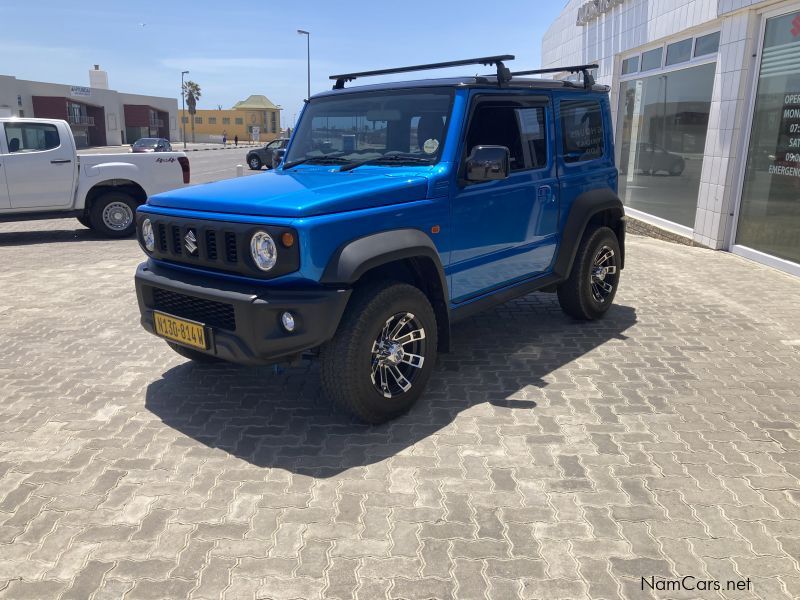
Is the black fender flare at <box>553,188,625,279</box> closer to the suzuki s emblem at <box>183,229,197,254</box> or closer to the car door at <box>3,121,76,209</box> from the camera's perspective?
the suzuki s emblem at <box>183,229,197,254</box>

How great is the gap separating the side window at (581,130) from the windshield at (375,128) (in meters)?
1.46

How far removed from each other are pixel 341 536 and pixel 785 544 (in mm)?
1973

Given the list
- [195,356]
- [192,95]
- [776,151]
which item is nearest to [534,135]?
[195,356]

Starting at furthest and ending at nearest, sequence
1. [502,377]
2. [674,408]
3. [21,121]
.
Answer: [21,121]
[502,377]
[674,408]

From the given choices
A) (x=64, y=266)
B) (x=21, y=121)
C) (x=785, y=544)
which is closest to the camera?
(x=785, y=544)

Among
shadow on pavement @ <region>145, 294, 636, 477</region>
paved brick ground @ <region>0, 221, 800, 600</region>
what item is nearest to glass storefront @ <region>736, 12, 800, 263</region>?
paved brick ground @ <region>0, 221, 800, 600</region>

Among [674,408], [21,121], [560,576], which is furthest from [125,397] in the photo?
[21,121]

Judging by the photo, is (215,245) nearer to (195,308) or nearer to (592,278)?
(195,308)

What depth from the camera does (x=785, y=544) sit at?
110 inches

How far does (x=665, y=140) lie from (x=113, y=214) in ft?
32.6

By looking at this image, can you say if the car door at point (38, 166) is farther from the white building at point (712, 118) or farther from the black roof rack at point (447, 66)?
the white building at point (712, 118)

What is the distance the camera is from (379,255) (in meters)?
3.61

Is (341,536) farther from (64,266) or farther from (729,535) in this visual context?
(64,266)

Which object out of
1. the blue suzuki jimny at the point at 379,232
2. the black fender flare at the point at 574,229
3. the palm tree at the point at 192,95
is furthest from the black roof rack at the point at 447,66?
the palm tree at the point at 192,95
